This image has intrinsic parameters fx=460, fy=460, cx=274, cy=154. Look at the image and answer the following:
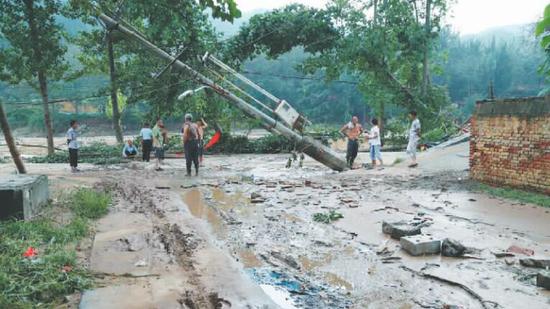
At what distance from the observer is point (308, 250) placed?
5.98 meters

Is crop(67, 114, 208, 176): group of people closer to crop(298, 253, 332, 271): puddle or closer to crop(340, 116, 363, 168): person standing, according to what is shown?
crop(340, 116, 363, 168): person standing

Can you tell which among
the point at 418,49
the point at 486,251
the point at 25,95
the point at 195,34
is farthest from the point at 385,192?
the point at 25,95

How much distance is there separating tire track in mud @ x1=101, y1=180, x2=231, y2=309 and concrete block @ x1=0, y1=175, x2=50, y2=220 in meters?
1.61

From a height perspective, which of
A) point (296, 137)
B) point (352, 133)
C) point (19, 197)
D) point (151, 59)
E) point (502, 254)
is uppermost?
point (151, 59)

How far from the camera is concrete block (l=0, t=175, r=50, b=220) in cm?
641

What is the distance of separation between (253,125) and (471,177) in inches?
537

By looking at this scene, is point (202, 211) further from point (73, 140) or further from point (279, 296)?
point (73, 140)

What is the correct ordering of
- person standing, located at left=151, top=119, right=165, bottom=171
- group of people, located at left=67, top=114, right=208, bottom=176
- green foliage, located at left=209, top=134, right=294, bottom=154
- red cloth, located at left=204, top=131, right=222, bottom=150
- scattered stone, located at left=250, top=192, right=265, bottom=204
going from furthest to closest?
green foliage, located at left=209, top=134, right=294, bottom=154, red cloth, located at left=204, top=131, right=222, bottom=150, person standing, located at left=151, top=119, right=165, bottom=171, group of people, located at left=67, top=114, right=208, bottom=176, scattered stone, located at left=250, top=192, right=265, bottom=204

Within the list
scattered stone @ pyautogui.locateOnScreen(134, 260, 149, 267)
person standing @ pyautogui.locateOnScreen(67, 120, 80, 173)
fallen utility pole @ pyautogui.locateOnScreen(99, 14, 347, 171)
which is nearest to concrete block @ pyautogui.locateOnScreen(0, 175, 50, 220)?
scattered stone @ pyautogui.locateOnScreen(134, 260, 149, 267)

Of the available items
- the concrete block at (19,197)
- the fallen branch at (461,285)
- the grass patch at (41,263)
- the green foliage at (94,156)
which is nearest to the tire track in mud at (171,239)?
the grass patch at (41,263)

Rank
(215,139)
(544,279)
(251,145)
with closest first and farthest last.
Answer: (544,279), (215,139), (251,145)

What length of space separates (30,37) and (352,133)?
14649 mm

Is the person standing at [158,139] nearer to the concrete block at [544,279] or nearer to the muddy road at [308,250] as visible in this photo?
the muddy road at [308,250]

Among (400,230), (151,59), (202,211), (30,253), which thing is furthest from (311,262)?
(151,59)
